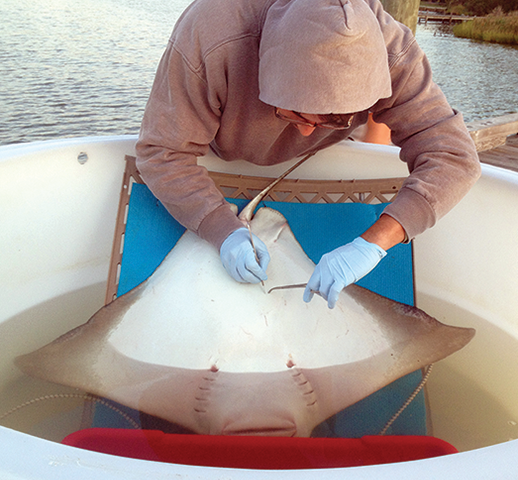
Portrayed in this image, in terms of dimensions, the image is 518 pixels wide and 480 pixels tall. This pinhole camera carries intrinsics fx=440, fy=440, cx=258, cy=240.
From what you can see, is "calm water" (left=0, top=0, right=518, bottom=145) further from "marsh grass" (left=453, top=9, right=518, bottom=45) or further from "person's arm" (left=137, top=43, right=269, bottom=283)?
"person's arm" (left=137, top=43, right=269, bottom=283)

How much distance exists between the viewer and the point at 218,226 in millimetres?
986

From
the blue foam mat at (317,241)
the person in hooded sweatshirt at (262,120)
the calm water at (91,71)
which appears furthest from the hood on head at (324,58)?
the calm water at (91,71)

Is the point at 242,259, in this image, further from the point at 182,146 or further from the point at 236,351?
the point at 182,146

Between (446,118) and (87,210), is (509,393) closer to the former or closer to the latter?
(446,118)

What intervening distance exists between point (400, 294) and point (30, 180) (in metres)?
1.02

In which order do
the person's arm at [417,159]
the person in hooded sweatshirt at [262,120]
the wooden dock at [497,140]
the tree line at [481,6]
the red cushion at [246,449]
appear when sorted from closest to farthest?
the red cushion at [246,449]
the person in hooded sweatshirt at [262,120]
the person's arm at [417,159]
the wooden dock at [497,140]
the tree line at [481,6]

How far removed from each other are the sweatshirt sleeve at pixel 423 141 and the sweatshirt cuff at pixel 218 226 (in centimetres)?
35

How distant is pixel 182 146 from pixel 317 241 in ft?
1.48

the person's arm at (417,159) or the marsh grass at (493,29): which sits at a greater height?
the person's arm at (417,159)

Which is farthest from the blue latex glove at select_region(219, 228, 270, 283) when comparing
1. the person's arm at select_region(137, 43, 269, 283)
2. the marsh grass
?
the marsh grass

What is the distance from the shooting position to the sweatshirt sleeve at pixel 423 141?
0.96 metres

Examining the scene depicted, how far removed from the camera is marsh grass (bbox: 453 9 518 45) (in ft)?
45.0

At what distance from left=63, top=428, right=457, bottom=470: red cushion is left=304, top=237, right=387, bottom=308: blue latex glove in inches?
10.1

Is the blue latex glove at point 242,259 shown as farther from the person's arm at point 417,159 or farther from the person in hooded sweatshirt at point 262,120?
the person's arm at point 417,159
